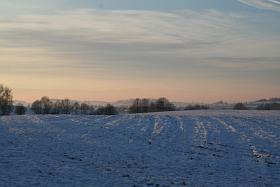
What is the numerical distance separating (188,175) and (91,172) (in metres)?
3.57

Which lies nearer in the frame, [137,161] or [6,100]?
[137,161]

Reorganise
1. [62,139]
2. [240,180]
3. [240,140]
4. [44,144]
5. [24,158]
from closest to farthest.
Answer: [240,180]
[24,158]
[44,144]
[62,139]
[240,140]

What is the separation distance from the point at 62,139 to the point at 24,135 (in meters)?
3.57

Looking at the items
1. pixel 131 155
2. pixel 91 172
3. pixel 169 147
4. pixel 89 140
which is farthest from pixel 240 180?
pixel 89 140

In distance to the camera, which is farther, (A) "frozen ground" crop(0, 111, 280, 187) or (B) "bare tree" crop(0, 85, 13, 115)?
(B) "bare tree" crop(0, 85, 13, 115)

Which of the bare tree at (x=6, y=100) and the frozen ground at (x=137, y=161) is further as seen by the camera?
the bare tree at (x=6, y=100)

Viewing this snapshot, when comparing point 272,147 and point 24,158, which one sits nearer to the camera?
point 24,158

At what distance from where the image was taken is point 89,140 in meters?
34.8

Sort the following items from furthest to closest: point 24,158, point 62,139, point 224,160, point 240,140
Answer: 1. point 240,140
2. point 62,139
3. point 224,160
4. point 24,158

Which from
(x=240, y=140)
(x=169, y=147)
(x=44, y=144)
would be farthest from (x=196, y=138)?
(x=44, y=144)

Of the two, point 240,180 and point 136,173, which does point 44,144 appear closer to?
point 136,173

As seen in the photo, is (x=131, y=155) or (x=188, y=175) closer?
(x=188, y=175)

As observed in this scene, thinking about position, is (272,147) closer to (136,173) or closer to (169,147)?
(169,147)

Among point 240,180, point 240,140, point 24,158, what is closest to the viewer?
point 240,180
